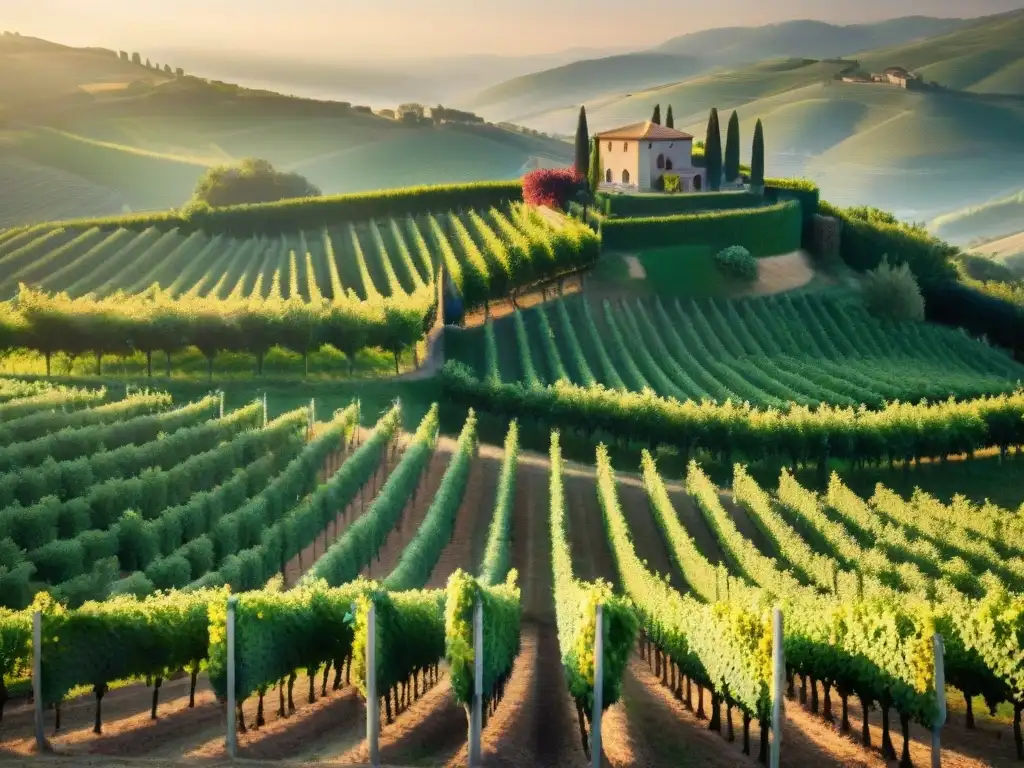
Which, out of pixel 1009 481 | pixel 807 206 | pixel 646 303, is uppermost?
pixel 807 206

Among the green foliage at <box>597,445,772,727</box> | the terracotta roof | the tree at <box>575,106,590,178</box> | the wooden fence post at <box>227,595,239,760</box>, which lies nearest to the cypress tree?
the terracotta roof

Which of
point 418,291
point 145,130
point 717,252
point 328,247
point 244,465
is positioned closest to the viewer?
point 244,465

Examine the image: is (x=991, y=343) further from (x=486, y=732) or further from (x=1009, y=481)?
(x=486, y=732)

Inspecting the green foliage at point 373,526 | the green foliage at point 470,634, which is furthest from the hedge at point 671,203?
the green foliage at point 470,634

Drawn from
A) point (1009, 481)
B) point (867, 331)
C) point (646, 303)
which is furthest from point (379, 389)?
point (867, 331)

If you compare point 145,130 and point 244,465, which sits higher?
point 145,130
